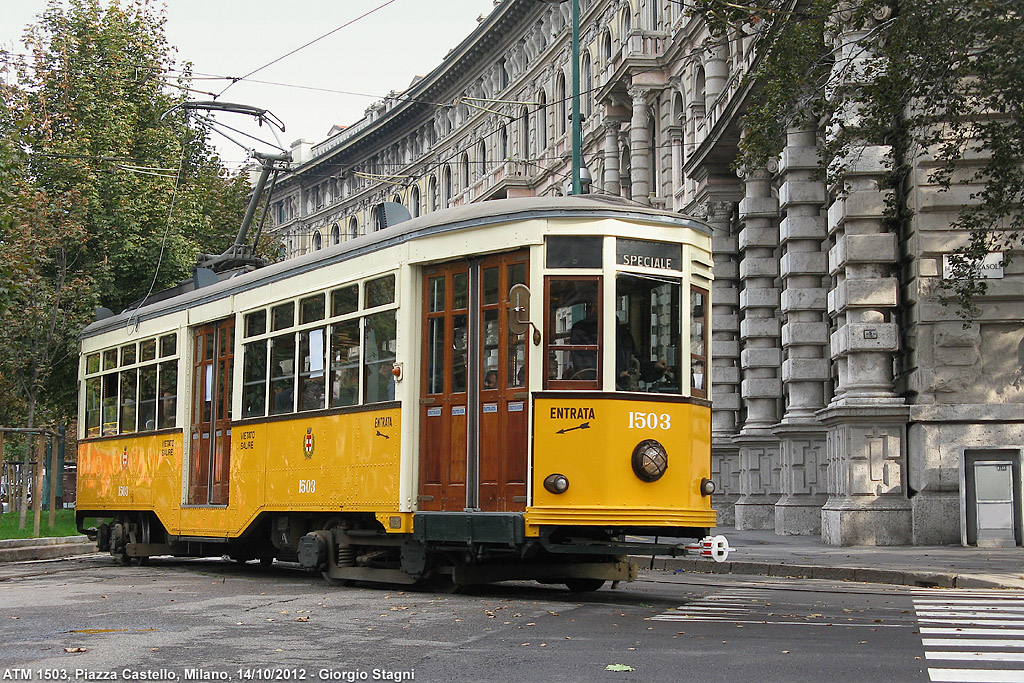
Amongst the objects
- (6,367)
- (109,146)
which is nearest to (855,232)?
(6,367)

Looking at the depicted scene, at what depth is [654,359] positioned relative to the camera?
12.1m

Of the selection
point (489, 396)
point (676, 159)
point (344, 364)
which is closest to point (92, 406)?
point (344, 364)

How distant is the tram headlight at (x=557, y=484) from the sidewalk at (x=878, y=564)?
3.67 meters

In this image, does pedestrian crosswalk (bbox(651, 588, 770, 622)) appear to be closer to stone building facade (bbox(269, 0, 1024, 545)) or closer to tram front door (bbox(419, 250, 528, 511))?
tram front door (bbox(419, 250, 528, 511))

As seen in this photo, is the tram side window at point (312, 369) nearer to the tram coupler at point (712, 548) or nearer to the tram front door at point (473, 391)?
the tram front door at point (473, 391)

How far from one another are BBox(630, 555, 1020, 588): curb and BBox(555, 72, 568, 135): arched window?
30829 mm

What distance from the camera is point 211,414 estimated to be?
16312mm

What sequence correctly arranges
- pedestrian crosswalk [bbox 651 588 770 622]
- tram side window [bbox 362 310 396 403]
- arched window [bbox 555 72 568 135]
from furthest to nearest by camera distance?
1. arched window [bbox 555 72 568 135]
2. tram side window [bbox 362 310 396 403]
3. pedestrian crosswalk [bbox 651 588 770 622]

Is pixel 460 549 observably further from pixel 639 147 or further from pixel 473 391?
pixel 639 147

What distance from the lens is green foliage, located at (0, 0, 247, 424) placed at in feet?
95.9

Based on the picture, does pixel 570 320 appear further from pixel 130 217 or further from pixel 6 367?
pixel 130 217

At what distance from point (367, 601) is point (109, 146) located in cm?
2502

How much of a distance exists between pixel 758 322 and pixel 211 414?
14698 millimetres

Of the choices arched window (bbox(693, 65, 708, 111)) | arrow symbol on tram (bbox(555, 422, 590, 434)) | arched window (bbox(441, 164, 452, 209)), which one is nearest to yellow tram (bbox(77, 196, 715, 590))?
arrow symbol on tram (bbox(555, 422, 590, 434))
